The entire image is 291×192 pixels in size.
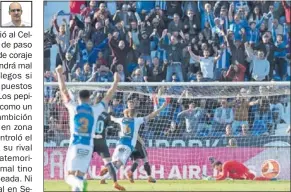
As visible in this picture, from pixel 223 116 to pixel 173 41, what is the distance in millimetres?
2128

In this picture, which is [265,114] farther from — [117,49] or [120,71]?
[117,49]

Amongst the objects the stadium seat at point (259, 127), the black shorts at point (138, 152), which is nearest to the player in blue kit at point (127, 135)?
the black shorts at point (138, 152)

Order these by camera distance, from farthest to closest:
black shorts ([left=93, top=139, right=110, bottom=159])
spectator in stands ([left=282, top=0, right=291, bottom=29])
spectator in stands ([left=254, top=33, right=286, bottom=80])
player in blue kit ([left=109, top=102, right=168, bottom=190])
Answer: spectator in stands ([left=282, top=0, right=291, bottom=29]) → spectator in stands ([left=254, top=33, right=286, bottom=80]) → player in blue kit ([left=109, top=102, right=168, bottom=190]) → black shorts ([left=93, top=139, right=110, bottom=159])

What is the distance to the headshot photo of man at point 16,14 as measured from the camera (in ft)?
30.2

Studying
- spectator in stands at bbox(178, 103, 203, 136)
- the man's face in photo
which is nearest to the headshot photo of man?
the man's face in photo

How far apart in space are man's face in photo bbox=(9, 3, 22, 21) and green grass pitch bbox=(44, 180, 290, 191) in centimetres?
751

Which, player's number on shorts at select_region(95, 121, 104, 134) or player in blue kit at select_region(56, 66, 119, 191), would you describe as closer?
player in blue kit at select_region(56, 66, 119, 191)

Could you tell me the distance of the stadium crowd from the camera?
18984 mm

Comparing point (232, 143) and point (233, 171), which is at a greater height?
point (232, 143)

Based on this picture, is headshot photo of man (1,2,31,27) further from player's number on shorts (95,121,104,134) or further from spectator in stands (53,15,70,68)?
spectator in stands (53,15,70,68)

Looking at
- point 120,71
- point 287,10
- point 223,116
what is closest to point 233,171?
point 223,116

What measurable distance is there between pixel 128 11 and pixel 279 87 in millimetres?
3705

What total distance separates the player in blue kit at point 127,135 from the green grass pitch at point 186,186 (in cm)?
49

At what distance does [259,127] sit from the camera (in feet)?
58.5
